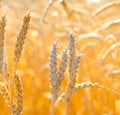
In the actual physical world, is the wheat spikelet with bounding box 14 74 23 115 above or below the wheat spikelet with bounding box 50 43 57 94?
below

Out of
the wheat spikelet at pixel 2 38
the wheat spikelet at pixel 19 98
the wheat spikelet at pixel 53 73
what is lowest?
the wheat spikelet at pixel 19 98

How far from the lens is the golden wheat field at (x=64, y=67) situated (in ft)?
2.28

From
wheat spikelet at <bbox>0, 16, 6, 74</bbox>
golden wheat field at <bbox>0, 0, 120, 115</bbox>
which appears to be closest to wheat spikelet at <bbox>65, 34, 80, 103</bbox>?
golden wheat field at <bbox>0, 0, 120, 115</bbox>

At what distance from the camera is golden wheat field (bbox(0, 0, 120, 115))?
2.28 feet

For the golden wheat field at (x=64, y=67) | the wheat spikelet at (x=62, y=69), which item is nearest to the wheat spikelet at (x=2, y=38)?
the golden wheat field at (x=64, y=67)

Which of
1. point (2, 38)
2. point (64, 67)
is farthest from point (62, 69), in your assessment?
point (2, 38)

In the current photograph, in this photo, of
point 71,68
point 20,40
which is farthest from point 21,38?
point 71,68

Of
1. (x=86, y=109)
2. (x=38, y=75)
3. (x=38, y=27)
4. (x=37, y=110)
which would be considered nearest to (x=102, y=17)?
(x=38, y=27)

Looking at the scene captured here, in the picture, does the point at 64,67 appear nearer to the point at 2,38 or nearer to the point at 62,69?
the point at 62,69

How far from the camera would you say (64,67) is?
71cm

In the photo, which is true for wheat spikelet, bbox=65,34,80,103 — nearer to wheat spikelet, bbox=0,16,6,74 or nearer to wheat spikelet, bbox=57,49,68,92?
wheat spikelet, bbox=57,49,68,92

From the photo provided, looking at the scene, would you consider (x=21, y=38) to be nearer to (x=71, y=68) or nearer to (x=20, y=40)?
(x=20, y=40)

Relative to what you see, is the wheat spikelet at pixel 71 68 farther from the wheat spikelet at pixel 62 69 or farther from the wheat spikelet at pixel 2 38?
the wheat spikelet at pixel 2 38

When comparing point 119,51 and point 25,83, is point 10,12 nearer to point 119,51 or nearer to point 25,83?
point 25,83
